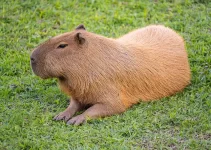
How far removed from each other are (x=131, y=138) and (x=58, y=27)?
3783mm

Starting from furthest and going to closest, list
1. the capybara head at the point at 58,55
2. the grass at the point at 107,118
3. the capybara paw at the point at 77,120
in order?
the capybara head at the point at 58,55, the capybara paw at the point at 77,120, the grass at the point at 107,118

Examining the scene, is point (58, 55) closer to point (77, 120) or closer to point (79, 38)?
point (79, 38)

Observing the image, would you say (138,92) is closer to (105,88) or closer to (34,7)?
(105,88)

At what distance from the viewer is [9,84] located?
7.21m

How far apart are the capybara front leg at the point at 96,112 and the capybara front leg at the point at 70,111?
0.43 feet

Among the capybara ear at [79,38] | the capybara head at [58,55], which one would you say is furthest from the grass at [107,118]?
the capybara ear at [79,38]

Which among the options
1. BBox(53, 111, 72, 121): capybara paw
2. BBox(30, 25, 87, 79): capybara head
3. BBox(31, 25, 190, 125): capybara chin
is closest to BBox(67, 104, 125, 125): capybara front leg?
BBox(31, 25, 190, 125): capybara chin

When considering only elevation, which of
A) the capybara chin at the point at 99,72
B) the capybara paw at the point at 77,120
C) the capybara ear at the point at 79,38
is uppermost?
the capybara ear at the point at 79,38

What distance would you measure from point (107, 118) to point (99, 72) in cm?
59

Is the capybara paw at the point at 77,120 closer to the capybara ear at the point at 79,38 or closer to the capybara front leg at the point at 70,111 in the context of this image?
the capybara front leg at the point at 70,111

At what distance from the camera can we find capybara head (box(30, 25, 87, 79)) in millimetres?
6219

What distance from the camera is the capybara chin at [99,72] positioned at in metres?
6.24

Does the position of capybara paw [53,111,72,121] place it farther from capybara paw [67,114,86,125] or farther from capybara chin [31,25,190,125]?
capybara paw [67,114,86,125]

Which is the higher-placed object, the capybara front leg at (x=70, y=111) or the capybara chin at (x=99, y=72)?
the capybara chin at (x=99, y=72)
